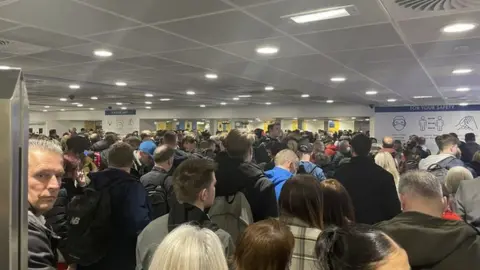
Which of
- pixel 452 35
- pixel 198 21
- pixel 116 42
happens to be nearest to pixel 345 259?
pixel 198 21

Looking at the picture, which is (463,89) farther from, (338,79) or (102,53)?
(102,53)

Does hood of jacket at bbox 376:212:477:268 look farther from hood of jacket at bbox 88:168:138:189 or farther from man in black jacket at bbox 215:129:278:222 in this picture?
hood of jacket at bbox 88:168:138:189

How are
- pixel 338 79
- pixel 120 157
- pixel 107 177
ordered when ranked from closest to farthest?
1. pixel 107 177
2. pixel 120 157
3. pixel 338 79

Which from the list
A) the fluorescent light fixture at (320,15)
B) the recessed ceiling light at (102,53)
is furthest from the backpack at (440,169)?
the recessed ceiling light at (102,53)

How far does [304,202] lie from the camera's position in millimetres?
1926

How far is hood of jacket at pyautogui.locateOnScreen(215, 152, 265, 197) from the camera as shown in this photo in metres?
2.74

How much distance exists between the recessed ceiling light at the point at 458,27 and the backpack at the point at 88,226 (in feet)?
11.5

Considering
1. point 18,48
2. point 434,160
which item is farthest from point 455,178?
point 18,48

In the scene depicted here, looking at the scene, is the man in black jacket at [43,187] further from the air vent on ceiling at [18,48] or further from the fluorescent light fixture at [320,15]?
the air vent on ceiling at [18,48]

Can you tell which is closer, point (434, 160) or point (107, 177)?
point (107, 177)

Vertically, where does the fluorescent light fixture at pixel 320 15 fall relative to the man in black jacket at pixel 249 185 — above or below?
above

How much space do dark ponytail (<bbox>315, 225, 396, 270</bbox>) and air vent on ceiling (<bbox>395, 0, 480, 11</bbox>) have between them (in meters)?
2.42

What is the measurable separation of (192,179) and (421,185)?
49.0 inches

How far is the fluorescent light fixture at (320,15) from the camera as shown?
3.28 m
